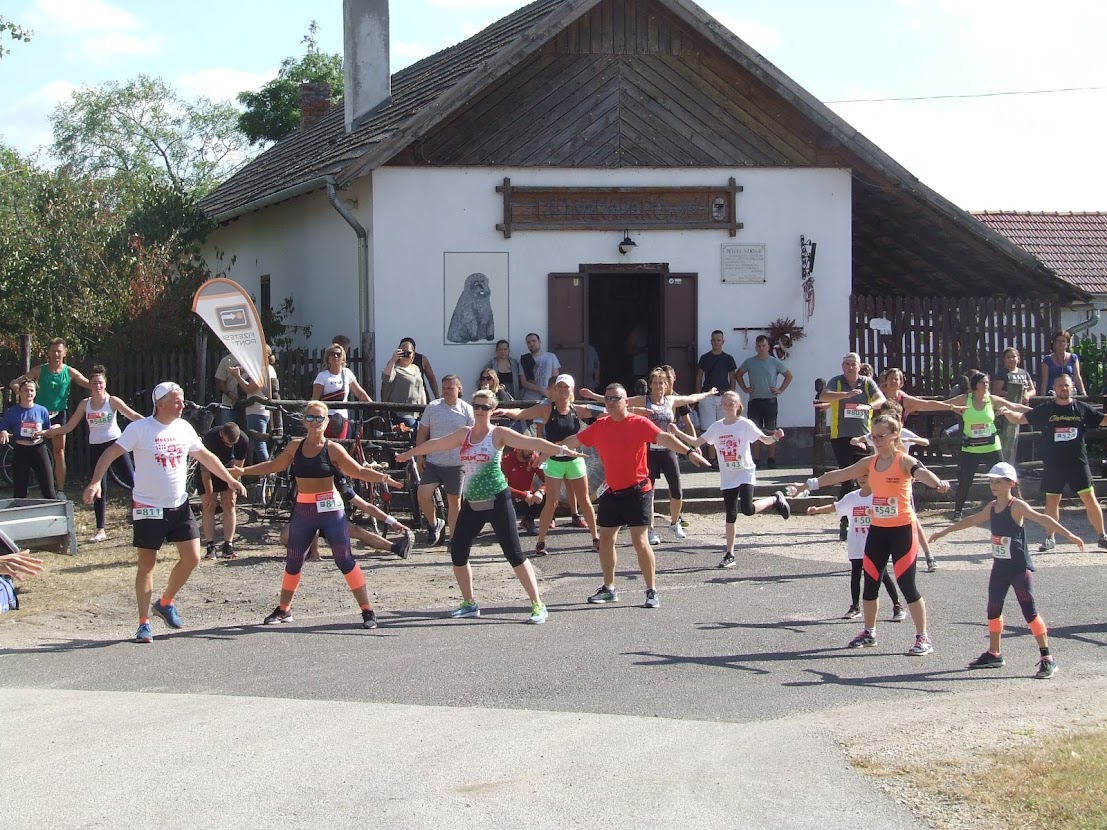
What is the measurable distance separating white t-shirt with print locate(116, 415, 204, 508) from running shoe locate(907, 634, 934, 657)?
5.28 m

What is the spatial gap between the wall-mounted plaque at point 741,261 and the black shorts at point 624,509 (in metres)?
8.54

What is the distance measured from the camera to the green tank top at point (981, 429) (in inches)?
556

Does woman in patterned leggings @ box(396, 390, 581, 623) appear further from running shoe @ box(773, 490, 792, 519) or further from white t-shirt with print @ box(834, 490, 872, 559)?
white t-shirt with print @ box(834, 490, 872, 559)

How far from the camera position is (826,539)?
47.8ft

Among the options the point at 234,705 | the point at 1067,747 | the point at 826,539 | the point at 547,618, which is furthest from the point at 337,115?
the point at 1067,747

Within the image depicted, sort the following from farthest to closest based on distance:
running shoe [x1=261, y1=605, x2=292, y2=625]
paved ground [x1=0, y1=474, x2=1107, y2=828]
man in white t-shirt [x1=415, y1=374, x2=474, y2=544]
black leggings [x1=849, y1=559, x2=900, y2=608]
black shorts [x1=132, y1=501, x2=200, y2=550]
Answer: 1. man in white t-shirt [x1=415, y1=374, x2=474, y2=544]
2. running shoe [x1=261, y1=605, x2=292, y2=625]
3. black leggings [x1=849, y1=559, x2=900, y2=608]
4. black shorts [x1=132, y1=501, x2=200, y2=550]
5. paved ground [x1=0, y1=474, x2=1107, y2=828]

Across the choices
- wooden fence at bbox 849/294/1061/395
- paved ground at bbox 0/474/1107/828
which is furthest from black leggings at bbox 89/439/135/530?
wooden fence at bbox 849/294/1061/395

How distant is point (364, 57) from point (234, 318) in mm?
7205

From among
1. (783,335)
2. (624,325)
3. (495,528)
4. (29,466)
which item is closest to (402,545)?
(495,528)

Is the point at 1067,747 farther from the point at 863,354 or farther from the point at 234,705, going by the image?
the point at 863,354

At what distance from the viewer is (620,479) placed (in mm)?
11000

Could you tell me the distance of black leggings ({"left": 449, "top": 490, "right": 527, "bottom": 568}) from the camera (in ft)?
34.1

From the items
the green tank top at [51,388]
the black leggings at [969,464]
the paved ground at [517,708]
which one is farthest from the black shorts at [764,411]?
the green tank top at [51,388]

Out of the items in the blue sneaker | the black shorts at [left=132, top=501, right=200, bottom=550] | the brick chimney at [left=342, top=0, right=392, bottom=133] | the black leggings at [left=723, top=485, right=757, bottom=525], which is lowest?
the blue sneaker
